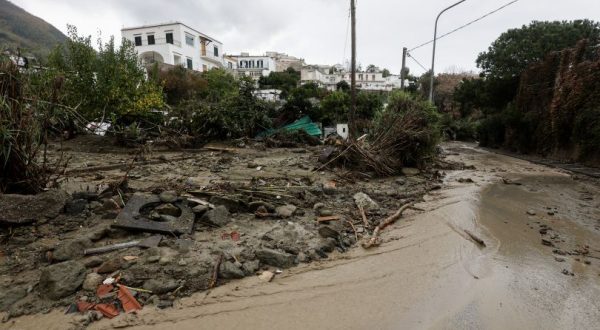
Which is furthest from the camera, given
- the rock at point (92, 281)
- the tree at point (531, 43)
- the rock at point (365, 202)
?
the tree at point (531, 43)

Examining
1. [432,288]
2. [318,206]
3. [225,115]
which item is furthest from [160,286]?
[225,115]

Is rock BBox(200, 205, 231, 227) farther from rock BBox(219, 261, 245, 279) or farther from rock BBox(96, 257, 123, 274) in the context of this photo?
rock BBox(96, 257, 123, 274)

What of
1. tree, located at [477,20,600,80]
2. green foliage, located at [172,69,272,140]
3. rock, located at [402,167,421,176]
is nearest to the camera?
rock, located at [402,167,421,176]

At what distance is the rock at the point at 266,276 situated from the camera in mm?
3580

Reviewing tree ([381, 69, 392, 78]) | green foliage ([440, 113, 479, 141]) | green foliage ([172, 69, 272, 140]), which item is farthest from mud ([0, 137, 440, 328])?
tree ([381, 69, 392, 78])

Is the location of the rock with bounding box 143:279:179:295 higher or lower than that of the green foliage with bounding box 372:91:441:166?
lower

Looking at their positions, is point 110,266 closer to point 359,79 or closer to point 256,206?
point 256,206

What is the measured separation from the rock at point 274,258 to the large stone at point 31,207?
9.71 ft

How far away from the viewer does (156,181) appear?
6980mm

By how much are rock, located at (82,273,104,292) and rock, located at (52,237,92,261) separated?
1.52 feet

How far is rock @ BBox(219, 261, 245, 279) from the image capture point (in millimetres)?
3490

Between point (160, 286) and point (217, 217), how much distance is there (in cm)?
163

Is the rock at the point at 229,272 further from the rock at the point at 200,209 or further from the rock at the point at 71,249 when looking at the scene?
the rock at the point at 71,249

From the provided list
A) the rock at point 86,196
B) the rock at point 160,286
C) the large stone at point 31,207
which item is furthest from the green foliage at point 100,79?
the rock at point 160,286
